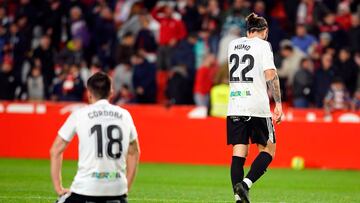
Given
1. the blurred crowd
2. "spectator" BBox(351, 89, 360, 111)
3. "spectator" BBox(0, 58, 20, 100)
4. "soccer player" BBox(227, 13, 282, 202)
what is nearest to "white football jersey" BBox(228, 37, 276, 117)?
"soccer player" BBox(227, 13, 282, 202)

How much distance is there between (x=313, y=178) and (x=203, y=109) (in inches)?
180

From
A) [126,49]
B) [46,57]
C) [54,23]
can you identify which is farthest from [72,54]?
[126,49]

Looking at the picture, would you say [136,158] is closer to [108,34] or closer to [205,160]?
[205,160]

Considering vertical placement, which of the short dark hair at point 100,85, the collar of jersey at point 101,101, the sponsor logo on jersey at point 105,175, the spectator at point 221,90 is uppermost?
the short dark hair at point 100,85

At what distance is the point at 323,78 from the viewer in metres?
22.7

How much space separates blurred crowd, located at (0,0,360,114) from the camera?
2300cm

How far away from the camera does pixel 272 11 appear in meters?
25.1

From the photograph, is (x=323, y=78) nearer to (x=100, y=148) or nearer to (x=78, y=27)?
(x=78, y=27)

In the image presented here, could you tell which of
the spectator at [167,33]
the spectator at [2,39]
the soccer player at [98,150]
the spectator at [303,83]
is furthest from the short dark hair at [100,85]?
the spectator at [2,39]

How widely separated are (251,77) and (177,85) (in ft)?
39.4

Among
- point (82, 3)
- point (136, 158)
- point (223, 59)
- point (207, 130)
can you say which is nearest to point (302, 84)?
point (223, 59)

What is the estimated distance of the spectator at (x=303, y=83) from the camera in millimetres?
22719

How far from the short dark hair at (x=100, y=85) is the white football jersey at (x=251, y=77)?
10.9 feet

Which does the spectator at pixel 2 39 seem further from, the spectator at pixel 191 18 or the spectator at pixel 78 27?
the spectator at pixel 191 18
